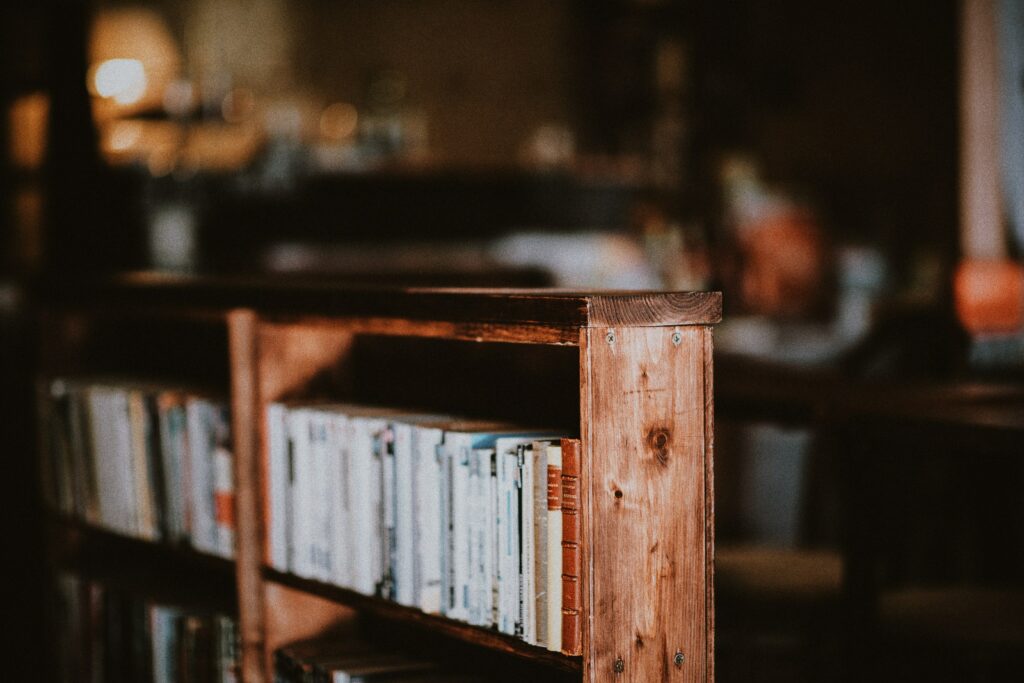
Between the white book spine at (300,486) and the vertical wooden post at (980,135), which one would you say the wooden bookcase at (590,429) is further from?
the vertical wooden post at (980,135)

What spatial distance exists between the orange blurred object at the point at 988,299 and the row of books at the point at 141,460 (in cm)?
201

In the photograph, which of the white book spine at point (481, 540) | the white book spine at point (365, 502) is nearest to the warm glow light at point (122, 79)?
the white book spine at point (365, 502)

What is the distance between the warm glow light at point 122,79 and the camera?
6.82m

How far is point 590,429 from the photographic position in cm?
129

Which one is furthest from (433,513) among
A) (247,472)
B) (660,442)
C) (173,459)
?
(173,459)

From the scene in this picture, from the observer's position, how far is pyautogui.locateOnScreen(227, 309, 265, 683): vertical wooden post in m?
1.86

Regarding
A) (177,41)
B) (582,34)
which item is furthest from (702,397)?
(582,34)

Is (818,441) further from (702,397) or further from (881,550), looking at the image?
(702,397)

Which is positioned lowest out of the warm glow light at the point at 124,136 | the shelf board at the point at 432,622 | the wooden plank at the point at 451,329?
the shelf board at the point at 432,622

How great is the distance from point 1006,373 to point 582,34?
6237 millimetres

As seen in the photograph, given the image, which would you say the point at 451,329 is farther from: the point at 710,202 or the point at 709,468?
the point at 710,202

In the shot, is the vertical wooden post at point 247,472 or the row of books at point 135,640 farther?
the row of books at point 135,640

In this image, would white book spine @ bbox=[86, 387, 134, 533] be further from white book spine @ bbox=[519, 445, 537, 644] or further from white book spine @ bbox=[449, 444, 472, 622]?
white book spine @ bbox=[519, 445, 537, 644]

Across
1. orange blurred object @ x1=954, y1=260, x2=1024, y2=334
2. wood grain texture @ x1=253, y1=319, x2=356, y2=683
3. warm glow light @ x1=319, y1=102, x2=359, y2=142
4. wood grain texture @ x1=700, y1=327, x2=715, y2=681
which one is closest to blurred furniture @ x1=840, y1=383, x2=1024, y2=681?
orange blurred object @ x1=954, y1=260, x2=1024, y2=334
